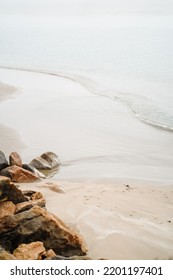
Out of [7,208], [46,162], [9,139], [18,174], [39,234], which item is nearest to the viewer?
[39,234]

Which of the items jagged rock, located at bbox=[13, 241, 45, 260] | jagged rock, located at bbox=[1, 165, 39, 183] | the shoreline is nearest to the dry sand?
jagged rock, located at bbox=[1, 165, 39, 183]

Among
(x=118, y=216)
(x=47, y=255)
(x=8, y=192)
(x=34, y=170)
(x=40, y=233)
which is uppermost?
(x=8, y=192)

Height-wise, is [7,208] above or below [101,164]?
above

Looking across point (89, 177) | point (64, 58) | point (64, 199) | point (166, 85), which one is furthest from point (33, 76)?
point (64, 199)

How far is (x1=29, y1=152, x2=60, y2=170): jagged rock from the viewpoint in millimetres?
9289

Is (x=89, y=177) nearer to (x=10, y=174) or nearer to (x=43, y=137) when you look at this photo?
(x=10, y=174)

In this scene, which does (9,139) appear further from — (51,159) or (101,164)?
(101,164)

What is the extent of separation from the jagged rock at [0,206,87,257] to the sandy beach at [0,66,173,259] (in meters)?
0.40

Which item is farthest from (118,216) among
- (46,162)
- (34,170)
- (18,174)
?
(46,162)

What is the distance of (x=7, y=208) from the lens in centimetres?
536

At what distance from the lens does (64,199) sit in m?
6.91

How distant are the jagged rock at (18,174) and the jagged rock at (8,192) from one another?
6.62ft

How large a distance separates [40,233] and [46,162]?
15.2ft

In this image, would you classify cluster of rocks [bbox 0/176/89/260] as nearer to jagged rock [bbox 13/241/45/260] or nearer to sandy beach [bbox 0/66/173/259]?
jagged rock [bbox 13/241/45/260]
